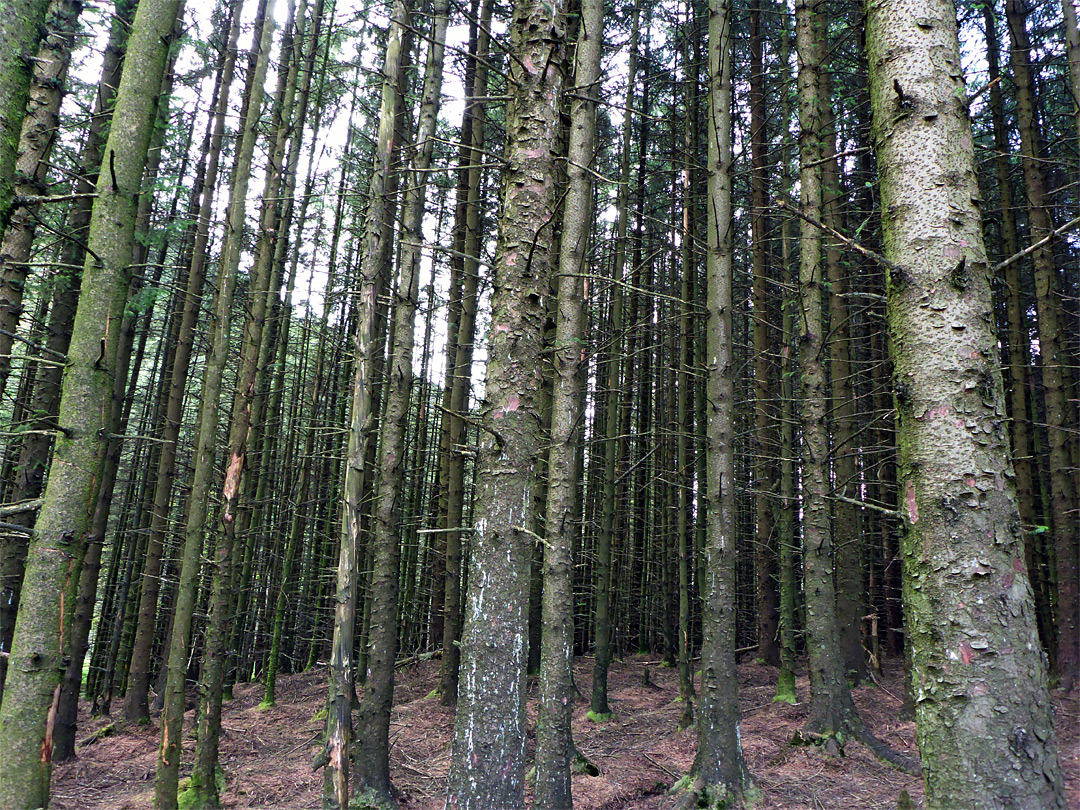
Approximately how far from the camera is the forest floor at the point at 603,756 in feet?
21.0

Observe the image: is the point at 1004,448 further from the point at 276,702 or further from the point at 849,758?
the point at 276,702

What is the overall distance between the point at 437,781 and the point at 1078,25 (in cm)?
1352

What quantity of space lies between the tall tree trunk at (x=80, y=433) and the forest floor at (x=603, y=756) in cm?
440


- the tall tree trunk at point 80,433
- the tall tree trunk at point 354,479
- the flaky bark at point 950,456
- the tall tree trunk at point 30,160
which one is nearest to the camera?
the flaky bark at point 950,456

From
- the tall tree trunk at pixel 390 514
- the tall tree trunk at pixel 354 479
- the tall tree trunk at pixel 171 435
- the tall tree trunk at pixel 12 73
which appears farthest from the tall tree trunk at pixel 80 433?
the tall tree trunk at pixel 171 435

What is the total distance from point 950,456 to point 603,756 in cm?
727

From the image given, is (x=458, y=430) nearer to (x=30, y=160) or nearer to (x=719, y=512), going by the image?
(x=719, y=512)

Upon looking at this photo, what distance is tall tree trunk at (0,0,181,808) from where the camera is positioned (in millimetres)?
3586

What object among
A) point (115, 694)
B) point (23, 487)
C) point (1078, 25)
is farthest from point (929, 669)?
point (115, 694)

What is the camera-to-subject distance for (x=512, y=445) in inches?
147

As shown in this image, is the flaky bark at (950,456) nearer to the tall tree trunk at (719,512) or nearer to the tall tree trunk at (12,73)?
the tall tree trunk at (719,512)

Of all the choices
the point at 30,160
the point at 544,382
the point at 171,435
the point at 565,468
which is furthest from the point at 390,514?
the point at 171,435

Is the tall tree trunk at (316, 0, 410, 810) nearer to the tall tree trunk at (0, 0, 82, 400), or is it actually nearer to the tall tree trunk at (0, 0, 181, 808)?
the tall tree trunk at (0, 0, 181, 808)

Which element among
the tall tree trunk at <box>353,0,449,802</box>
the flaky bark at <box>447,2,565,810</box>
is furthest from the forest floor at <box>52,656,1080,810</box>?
the flaky bark at <box>447,2,565,810</box>
